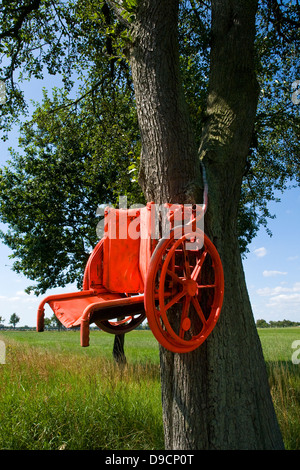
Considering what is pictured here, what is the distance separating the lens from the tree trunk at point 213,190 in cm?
347

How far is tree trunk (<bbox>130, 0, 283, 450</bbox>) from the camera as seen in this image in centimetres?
347

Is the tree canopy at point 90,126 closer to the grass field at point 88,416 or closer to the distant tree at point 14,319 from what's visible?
the grass field at point 88,416

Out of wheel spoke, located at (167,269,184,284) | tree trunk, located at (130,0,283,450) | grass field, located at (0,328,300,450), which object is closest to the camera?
wheel spoke, located at (167,269,184,284)

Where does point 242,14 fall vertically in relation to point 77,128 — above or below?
below

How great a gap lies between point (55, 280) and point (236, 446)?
1013 centimetres

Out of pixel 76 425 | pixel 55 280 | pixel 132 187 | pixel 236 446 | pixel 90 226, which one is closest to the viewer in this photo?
pixel 236 446

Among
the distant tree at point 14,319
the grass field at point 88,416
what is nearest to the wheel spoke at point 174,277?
the grass field at point 88,416

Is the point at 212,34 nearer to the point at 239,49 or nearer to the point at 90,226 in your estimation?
the point at 239,49

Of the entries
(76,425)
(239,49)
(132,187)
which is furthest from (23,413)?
(239,49)

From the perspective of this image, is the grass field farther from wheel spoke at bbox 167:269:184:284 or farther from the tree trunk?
wheel spoke at bbox 167:269:184:284

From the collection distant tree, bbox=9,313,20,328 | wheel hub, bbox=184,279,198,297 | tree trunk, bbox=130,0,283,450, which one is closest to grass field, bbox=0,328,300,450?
tree trunk, bbox=130,0,283,450

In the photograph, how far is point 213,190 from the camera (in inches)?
158

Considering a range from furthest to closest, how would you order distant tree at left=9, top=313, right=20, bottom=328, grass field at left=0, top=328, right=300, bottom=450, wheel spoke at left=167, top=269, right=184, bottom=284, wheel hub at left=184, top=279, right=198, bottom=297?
distant tree at left=9, top=313, right=20, bottom=328, grass field at left=0, top=328, right=300, bottom=450, wheel hub at left=184, top=279, right=198, bottom=297, wheel spoke at left=167, top=269, right=184, bottom=284
